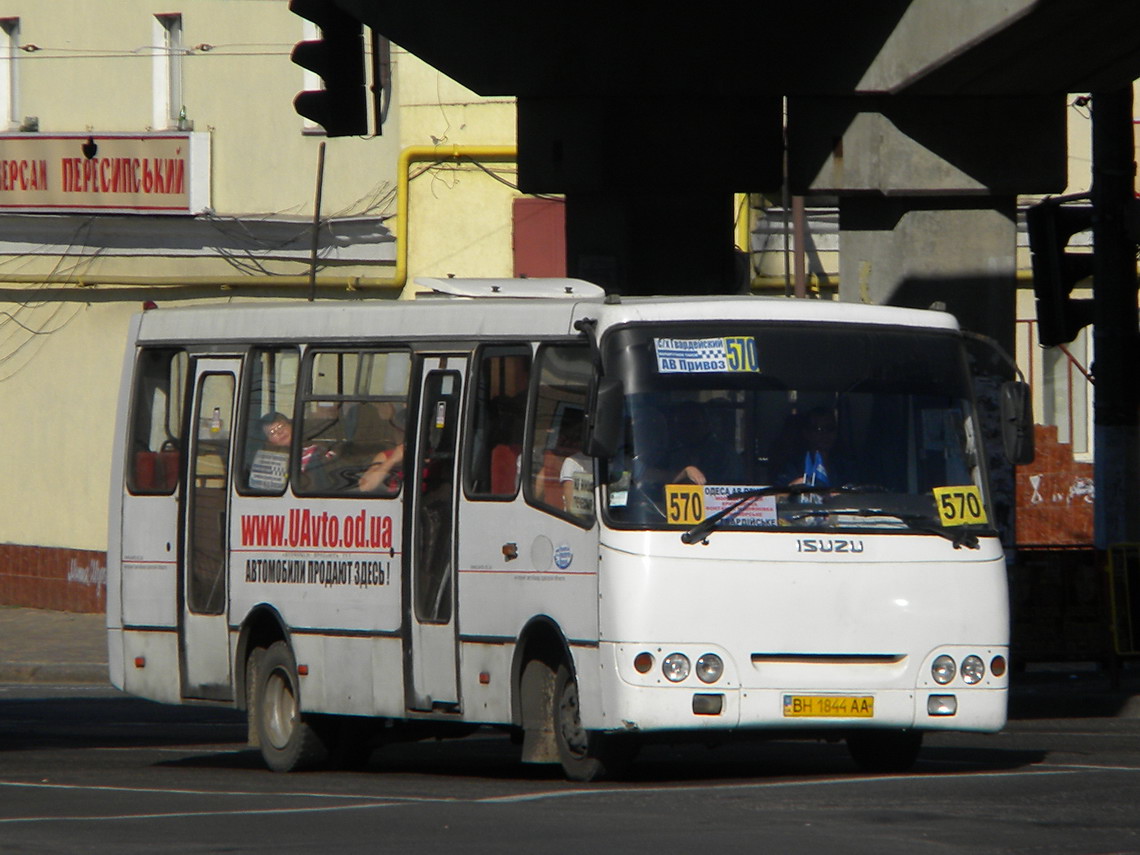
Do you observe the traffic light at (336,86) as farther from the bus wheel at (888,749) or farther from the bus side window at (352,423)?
the bus wheel at (888,749)

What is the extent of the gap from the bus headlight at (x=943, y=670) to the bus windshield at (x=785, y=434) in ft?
2.10

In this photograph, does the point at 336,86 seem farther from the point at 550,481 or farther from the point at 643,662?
the point at 643,662

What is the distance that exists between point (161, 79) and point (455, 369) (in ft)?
57.4

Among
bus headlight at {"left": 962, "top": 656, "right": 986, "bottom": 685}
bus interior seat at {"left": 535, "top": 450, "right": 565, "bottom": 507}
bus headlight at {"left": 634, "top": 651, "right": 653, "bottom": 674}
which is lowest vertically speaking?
bus headlight at {"left": 962, "top": 656, "right": 986, "bottom": 685}

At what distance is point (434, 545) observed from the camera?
1276cm

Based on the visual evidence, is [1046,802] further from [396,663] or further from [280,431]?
[280,431]

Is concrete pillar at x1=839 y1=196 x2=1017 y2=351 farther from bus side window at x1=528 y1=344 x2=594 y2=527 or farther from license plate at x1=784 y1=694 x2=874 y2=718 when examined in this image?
license plate at x1=784 y1=694 x2=874 y2=718

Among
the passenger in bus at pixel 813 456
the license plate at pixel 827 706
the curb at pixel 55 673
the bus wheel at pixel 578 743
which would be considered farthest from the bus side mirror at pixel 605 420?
the curb at pixel 55 673

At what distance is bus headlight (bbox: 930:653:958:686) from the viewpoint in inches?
455

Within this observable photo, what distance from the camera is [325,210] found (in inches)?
1107

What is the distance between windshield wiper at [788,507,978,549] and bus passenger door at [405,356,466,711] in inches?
81.6

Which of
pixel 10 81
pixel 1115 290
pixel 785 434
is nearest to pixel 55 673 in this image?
pixel 1115 290

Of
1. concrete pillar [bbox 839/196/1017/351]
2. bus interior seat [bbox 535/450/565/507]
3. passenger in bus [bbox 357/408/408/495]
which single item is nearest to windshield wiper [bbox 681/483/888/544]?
bus interior seat [bbox 535/450/565/507]

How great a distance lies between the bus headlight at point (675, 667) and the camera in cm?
1128
